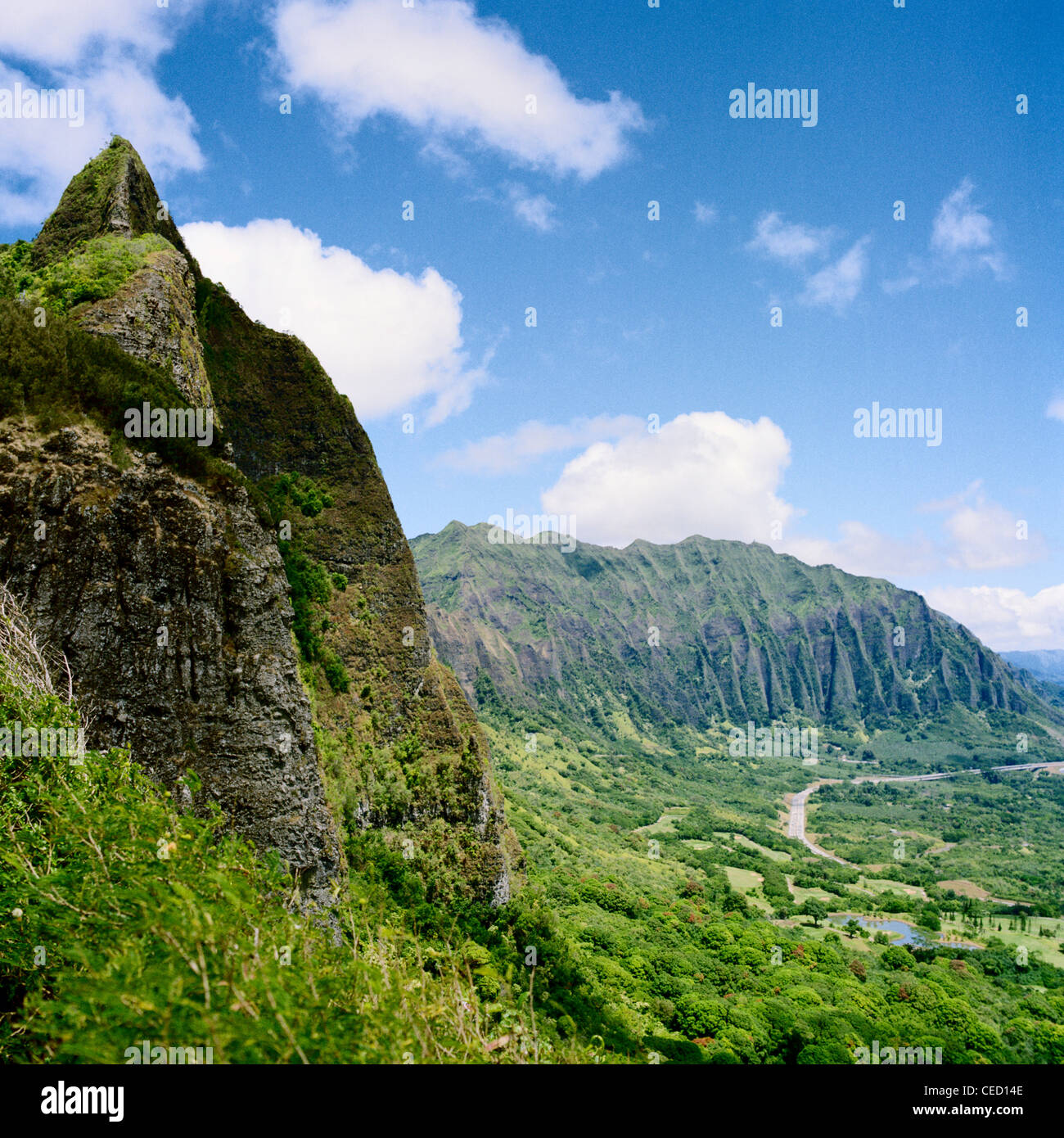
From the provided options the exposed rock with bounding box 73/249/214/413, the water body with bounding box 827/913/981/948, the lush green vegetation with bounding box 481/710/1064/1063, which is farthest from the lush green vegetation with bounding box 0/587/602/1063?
the water body with bounding box 827/913/981/948

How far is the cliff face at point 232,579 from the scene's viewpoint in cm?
1698

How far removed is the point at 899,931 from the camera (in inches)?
3329

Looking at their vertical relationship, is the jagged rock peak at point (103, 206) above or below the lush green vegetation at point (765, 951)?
above

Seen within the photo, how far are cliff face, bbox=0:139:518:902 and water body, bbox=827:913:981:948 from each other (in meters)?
69.8

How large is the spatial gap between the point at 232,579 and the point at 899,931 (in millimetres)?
101842

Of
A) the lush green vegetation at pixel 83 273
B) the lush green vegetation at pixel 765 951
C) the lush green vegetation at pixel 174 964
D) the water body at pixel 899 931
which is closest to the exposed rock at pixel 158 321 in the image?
the lush green vegetation at pixel 83 273

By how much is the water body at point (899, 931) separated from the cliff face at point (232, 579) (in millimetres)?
69822

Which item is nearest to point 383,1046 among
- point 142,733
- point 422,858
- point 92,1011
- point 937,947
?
point 92,1011

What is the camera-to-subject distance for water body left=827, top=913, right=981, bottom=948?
3093 inches

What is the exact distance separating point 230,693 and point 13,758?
1110cm

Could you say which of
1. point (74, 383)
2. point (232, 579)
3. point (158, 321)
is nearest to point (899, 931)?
point (232, 579)

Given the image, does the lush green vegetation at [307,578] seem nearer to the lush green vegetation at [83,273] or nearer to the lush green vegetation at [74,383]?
the lush green vegetation at [83,273]

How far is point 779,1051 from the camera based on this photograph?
147 ft

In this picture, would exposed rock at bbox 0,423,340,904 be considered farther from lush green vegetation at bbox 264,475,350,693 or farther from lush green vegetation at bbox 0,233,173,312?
lush green vegetation at bbox 264,475,350,693
